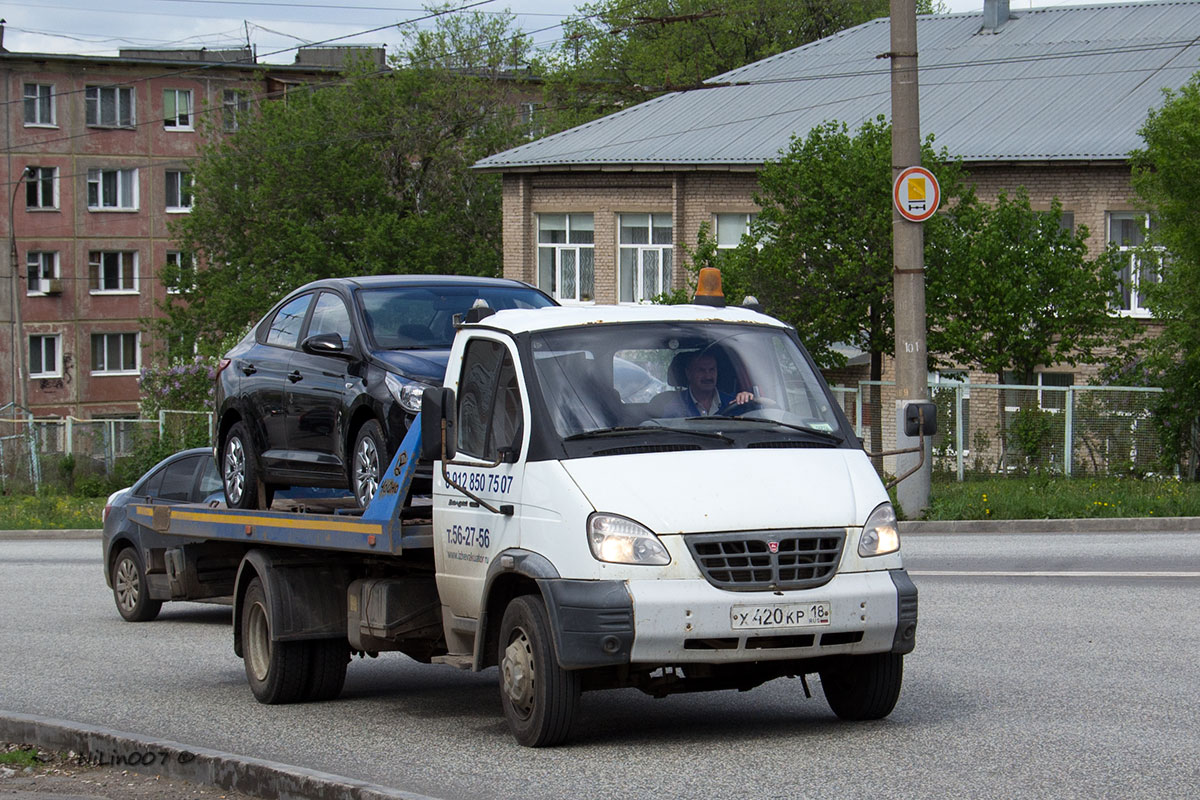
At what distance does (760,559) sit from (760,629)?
0.29 meters

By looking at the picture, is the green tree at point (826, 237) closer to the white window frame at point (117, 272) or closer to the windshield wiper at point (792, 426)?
the windshield wiper at point (792, 426)

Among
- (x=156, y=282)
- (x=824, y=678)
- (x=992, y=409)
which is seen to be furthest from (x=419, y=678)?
(x=156, y=282)

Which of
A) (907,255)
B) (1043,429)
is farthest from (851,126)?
(907,255)

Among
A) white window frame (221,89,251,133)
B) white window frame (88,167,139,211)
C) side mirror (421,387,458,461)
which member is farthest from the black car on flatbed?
white window frame (221,89,251,133)

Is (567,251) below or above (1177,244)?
above

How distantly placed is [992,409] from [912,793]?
82.9ft

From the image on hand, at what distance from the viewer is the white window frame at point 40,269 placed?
6500cm

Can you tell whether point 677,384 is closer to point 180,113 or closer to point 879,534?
point 879,534

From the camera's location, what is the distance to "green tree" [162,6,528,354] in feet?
193

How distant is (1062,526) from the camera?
69.6 feet

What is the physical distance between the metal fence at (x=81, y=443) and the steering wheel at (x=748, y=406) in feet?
118

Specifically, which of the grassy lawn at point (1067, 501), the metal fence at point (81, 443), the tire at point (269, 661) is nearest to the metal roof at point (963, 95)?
the metal fence at point (81, 443)

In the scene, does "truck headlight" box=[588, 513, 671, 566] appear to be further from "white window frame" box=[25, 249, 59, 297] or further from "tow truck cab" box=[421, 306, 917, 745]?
"white window frame" box=[25, 249, 59, 297]

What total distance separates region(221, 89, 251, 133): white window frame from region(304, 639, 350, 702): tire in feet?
199
